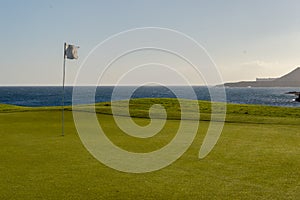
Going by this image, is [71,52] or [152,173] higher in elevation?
[71,52]

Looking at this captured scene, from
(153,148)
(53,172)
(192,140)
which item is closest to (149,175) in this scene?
(53,172)

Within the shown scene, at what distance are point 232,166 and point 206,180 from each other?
1.42 metres

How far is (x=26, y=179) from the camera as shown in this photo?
20.7ft

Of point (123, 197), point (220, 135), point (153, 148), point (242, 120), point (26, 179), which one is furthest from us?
point (242, 120)

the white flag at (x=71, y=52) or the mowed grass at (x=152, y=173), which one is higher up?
the white flag at (x=71, y=52)

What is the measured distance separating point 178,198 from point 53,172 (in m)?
2.68

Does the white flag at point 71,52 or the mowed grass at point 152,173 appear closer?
the mowed grass at point 152,173

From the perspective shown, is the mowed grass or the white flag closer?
the mowed grass

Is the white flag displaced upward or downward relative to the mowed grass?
upward

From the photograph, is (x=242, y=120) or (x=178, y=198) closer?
(x=178, y=198)

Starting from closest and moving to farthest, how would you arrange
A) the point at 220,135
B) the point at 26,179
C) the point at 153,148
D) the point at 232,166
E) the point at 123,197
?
the point at 123,197, the point at 26,179, the point at 232,166, the point at 153,148, the point at 220,135

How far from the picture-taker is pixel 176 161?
8.12m

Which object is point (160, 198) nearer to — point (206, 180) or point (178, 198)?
point (178, 198)

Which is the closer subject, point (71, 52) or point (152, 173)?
point (152, 173)
